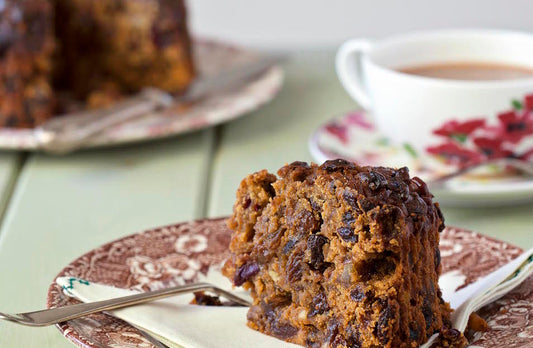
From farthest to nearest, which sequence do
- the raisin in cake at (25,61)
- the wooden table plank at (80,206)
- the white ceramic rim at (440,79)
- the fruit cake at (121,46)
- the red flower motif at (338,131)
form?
the fruit cake at (121,46) < the raisin in cake at (25,61) < the red flower motif at (338,131) < the white ceramic rim at (440,79) < the wooden table plank at (80,206)

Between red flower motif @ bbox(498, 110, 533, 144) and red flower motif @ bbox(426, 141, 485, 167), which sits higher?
red flower motif @ bbox(498, 110, 533, 144)

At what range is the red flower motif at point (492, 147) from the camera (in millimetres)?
1999

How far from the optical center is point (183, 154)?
238cm

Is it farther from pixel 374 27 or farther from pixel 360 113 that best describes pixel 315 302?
pixel 374 27

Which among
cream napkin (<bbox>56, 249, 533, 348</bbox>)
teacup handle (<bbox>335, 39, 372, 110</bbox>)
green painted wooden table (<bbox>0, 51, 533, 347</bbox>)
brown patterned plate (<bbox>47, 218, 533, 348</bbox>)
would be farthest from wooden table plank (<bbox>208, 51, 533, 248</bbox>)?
cream napkin (<bbox>56, 249, 533, 348</bbox>)

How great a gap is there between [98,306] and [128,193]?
0.92 m

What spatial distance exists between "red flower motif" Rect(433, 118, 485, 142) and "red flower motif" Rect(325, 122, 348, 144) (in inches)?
11.2

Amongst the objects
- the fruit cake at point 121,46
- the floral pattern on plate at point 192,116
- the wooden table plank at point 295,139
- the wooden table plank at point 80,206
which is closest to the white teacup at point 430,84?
the wooden table plank at point 295,139

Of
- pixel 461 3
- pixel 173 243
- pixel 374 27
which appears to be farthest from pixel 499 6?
pixel 173 243

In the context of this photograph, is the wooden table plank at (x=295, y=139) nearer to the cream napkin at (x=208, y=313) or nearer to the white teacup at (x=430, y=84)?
the white teacup at (x=430, y=84)

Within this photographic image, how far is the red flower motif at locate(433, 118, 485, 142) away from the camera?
6.50ft

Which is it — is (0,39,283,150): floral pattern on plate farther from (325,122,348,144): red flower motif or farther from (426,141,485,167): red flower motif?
(426,141,485,167): red flower motif

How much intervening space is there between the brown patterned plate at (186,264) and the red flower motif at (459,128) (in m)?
0.51

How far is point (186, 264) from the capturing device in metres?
1.48
